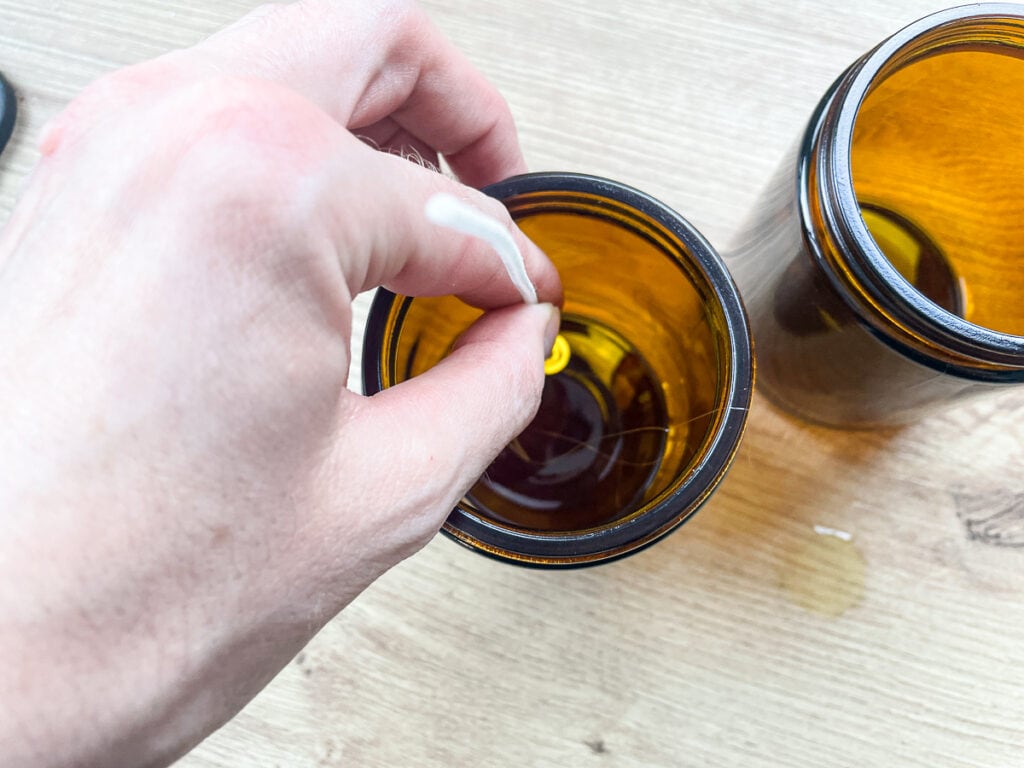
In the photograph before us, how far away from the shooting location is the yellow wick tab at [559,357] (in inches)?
17.0

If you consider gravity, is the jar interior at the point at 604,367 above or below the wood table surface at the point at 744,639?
above

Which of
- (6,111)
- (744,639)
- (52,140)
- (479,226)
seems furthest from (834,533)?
(6,111)

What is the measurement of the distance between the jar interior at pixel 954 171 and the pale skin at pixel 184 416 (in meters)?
0.28

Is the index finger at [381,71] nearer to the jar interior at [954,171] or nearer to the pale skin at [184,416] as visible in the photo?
the pale skin at [184,416]

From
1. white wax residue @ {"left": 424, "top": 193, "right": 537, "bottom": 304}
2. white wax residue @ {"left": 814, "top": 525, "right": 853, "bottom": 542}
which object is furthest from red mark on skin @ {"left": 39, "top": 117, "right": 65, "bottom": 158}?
white wax residue @ {"left": 814, "top": 525, "right": 853, "bottom": 542}

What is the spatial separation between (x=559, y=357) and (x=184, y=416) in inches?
10.2

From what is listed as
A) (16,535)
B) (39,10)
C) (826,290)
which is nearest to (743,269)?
(826,290)

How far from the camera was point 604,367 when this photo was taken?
0.45 meters

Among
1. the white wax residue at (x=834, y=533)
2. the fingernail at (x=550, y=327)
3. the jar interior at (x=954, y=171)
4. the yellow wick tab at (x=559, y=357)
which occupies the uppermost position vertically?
the jar interior at (x=954, y=171)

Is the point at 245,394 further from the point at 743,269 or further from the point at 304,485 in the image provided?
the point at 743,269

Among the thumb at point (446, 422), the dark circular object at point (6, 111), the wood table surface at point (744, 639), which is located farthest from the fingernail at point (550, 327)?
the dark circular object at point (6, 111)

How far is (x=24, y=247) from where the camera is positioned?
0.76ft

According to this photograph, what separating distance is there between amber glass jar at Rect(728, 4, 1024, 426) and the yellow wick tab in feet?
0.36

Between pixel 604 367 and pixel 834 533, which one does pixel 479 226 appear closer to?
pixel 604 367
